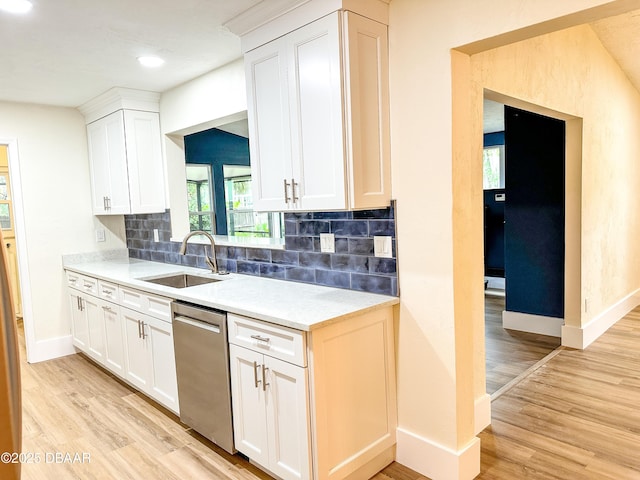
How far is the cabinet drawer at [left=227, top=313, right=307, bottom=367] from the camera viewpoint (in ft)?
6.18

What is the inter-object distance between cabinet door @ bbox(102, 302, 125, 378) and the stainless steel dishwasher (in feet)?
2.92

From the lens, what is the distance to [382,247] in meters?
2.30

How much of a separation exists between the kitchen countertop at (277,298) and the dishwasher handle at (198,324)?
109 mm

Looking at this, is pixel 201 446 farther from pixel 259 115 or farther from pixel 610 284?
pixel 610 284

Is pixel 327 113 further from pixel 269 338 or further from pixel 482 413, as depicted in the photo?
pixel 482 413

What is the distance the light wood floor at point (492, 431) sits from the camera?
7.38 ft

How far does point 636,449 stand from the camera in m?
2.33

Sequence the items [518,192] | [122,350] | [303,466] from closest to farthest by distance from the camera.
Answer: [303,466] < [122,350] < [518,192]

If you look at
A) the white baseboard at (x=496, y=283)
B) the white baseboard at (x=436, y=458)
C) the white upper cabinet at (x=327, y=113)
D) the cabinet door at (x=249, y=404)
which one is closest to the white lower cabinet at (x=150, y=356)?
the cabinet door at (x=249, y=404)

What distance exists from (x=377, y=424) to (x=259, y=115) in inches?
68.6

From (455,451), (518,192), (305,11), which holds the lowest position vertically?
(455,451)

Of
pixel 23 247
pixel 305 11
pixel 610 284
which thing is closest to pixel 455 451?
pixel 305 11

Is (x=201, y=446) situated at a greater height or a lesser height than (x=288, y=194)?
lesser

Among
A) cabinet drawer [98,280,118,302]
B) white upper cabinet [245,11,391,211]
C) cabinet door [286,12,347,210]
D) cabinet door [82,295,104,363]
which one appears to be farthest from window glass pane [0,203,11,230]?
cabinet door [286,12,347,210]
